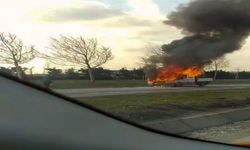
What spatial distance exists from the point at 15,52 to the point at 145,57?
0.50 metres

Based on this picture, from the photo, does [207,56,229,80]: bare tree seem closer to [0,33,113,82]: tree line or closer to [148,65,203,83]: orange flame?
[148,65,203,83]: orange flame

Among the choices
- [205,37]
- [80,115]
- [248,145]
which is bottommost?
[248,145]

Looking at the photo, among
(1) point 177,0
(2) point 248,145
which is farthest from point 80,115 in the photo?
(2) point 248,145

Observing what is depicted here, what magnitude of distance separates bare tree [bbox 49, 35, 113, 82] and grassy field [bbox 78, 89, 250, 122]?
0.09 meters

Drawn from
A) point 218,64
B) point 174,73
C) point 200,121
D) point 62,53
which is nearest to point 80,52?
point 62,53

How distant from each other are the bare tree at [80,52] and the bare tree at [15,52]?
0.07m

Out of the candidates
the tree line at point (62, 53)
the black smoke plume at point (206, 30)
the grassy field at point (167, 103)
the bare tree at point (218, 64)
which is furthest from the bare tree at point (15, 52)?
the bare tree at point (218, 64)

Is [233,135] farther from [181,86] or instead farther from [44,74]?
[44,74]

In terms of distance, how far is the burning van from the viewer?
5.07ft

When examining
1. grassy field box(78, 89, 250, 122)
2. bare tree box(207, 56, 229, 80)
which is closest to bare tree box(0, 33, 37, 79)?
grassy field box(78, 89, 250, 122)

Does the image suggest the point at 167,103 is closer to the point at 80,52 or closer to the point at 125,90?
the point at 125,90

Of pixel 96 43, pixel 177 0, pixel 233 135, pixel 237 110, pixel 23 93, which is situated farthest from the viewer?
pixel 237 110

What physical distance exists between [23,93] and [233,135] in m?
1.30

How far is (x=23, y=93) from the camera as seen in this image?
3.01ft
